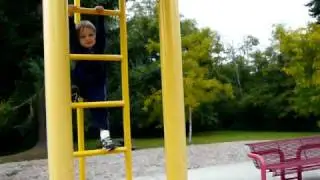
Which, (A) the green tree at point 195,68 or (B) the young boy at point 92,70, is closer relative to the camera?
(B) the young boy at point 92,70

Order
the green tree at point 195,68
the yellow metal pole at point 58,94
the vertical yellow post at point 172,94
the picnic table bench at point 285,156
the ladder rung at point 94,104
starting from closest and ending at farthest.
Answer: the yellow metal pole at point 58,94, the vertical yellow post at point 172,94, the ladder rung at point 94,104, the picnic table bench at point 285,156, the green tree at point 195,68

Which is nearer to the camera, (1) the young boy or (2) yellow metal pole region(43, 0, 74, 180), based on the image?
(2) yellow metal pole region(43, 0, 74, 180)

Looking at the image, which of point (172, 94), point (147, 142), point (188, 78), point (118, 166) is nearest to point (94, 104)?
point (172, 94)

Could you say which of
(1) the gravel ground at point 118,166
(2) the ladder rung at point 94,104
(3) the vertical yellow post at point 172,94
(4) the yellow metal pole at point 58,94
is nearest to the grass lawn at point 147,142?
(1) the gravel ground at point 118,166

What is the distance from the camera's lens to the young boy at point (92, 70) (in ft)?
11.4

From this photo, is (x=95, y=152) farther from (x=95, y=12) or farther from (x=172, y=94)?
(x=95, y=12)

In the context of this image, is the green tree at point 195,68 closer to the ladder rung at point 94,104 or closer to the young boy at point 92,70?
the young boy at point 92,70

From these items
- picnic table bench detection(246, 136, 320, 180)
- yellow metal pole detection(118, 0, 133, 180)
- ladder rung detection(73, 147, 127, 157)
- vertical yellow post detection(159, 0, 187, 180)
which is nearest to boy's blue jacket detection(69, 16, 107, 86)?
yellow metal pole detection(118, 0, 133, 180)

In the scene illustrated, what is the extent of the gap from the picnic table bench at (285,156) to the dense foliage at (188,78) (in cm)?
788

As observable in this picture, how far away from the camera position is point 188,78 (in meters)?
19.2

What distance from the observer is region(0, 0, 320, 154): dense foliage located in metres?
15.9

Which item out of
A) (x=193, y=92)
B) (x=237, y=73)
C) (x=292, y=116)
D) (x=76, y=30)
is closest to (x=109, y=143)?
(x=76, y=30)

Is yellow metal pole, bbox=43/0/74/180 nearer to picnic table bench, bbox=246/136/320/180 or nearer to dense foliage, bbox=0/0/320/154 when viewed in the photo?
picnic table bench, bbox=246/136/320/180

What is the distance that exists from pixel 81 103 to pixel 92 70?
2.14ft
